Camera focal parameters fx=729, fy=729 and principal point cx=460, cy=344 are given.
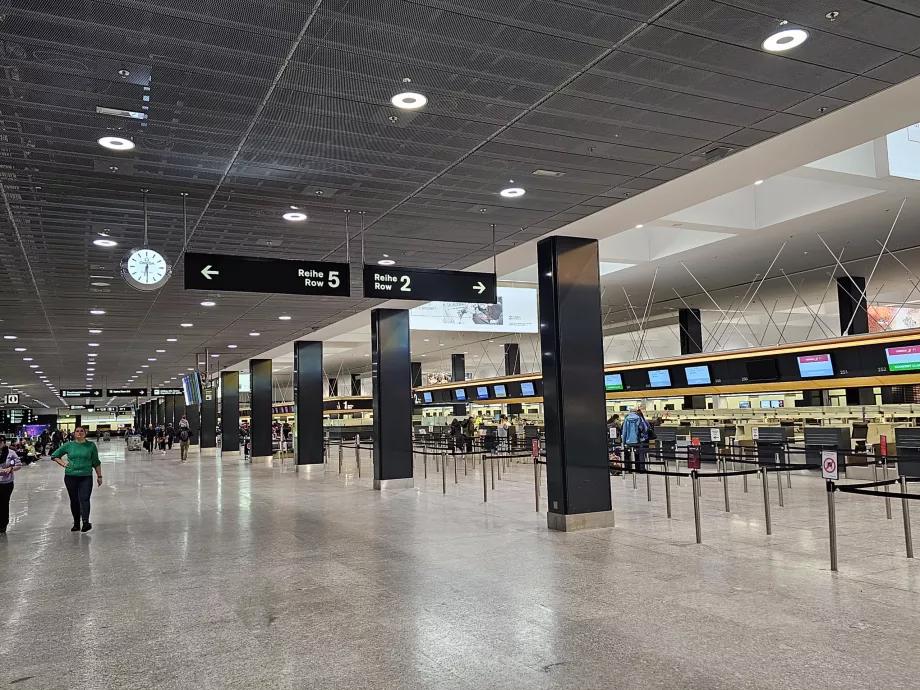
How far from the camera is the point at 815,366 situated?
16.8 metres

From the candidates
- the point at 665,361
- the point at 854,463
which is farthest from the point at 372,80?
the point at 665,361

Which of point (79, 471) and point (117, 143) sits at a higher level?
point (117, 143)

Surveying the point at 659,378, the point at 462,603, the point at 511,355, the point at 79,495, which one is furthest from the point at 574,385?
the point at 511,355

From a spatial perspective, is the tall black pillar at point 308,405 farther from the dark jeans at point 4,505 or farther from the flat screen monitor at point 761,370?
the flat screen monitor at point 761,370

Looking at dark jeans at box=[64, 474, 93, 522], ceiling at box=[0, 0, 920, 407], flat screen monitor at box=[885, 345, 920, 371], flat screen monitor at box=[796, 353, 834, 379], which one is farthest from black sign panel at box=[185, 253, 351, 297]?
flat screen monitor at box=[796, 353, 834, 379]

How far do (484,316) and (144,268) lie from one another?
19181mm

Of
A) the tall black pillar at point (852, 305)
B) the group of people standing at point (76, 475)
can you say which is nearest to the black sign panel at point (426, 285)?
the group of people standing at point (76, 475)

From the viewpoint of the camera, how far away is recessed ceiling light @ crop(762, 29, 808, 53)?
558cm

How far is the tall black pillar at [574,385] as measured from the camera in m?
10.7

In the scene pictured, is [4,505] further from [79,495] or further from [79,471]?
[79,471]

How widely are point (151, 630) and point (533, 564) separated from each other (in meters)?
4.02

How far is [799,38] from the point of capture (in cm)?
568

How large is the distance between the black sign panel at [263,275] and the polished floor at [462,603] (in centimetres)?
336

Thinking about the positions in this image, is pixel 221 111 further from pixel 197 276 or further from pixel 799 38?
pixel 799 38
